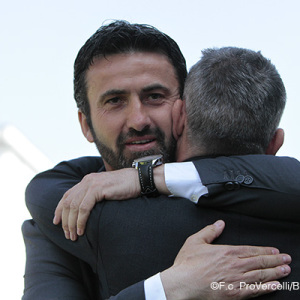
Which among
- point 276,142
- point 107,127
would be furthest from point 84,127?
point 276,142

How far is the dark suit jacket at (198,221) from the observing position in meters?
1.68

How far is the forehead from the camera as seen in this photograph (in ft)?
8.71

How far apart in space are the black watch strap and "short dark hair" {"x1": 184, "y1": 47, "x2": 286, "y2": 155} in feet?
0.71

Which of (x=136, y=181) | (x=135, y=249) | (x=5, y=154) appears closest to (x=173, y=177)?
(x=136, y=181)

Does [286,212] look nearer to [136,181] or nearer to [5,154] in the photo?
[136,181]

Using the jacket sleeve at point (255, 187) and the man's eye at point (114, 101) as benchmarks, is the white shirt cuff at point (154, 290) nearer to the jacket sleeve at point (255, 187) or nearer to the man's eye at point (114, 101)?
the jacket sleeve at point (255, 187)

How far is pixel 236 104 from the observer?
5.99ft

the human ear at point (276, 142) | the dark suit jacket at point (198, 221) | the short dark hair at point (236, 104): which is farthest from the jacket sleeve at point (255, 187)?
the human ear at point (276, 142)

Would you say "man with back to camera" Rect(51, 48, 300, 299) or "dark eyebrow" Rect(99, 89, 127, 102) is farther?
"dark eyebrow" Rect(99, 89, 127, 102)

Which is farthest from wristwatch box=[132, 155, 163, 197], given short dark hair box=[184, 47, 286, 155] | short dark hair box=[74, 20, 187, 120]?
short dark hair box=[74, 20, 187, 120]

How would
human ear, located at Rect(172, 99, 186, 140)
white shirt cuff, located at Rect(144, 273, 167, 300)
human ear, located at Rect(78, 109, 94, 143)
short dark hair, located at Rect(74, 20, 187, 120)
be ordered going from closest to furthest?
white shirt cuff, located at Rect(144, 273, 167, 300)
human ear, located at Rect(172, 99, 186, 140)
short dark hair, located at Rect(74, 20, 187, 120)
human ear, located at Rect(78, 109, 94, 143)

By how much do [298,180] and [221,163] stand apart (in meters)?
0.26

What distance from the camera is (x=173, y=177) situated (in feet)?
5.88

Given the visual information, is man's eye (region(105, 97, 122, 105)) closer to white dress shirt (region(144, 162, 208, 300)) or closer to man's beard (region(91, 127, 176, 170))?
man's beard (region(91, 127, 176, 170))
